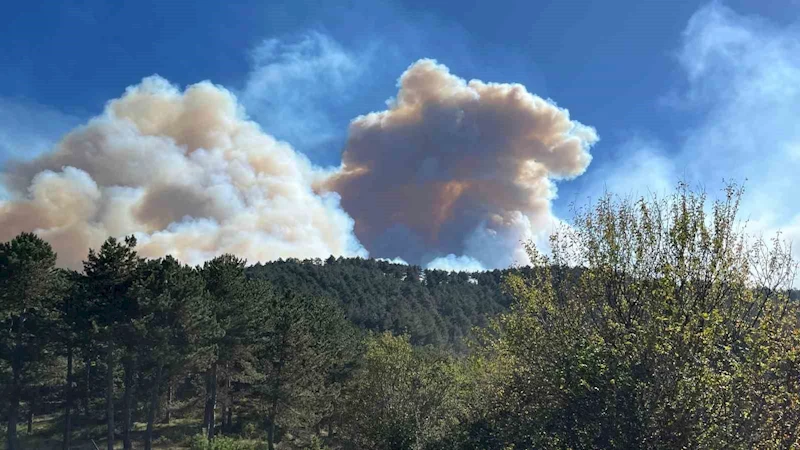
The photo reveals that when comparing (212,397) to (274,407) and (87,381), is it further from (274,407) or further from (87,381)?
(87,381)

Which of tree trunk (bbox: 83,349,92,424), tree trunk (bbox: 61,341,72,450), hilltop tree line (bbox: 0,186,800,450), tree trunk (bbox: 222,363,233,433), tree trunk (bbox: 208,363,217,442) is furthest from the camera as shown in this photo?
tree trunk (bbox: 222,363,233,433)

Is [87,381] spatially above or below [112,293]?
below

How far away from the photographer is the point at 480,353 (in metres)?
29.8

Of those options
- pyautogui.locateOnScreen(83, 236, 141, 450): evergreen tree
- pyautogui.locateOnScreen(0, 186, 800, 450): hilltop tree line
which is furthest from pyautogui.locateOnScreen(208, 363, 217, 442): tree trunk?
pyautogui.locateOnScreen(83, 236, 141, 450): evergreen tree

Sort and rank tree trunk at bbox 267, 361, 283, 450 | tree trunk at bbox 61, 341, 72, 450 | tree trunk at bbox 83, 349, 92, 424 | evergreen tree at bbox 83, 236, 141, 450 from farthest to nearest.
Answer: tree trunk at bbox 83, 349, 92, 424, tree trunk at bbox 267, 361, 283, 450, tree trunk at bbox 61, 341, 72, 450, evergreen tree at bbox 83, 236, 141, 450

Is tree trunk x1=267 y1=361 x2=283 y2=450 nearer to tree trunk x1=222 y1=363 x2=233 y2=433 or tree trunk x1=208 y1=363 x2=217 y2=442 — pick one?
tree trunk x1=208 y1=363 x2=217 y2=442

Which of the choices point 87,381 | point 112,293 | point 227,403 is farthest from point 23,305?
point 227,403

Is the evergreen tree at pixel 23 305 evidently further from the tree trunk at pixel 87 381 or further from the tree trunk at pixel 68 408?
the tree trunk at pixel 87 381

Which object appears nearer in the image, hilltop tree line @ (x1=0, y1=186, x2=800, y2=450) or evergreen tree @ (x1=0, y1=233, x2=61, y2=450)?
hilltop tree line @ (x1=0, y1=186, x2=800, y2=450)

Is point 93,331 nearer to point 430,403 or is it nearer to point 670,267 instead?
point 430,403

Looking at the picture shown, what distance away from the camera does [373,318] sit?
554ft

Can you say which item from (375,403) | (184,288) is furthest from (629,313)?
(184,288)

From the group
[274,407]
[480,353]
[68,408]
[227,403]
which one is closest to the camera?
[480,353]

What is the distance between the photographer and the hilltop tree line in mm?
13344
